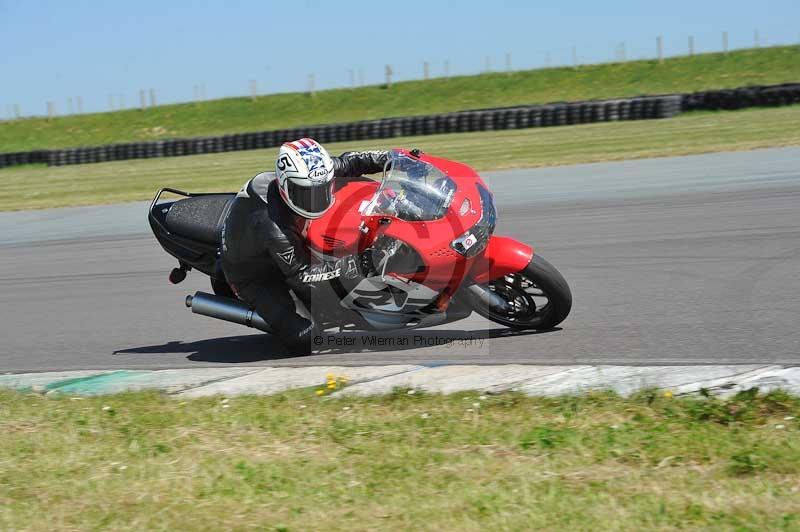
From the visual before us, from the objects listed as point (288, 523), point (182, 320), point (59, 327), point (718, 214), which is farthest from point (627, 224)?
point (288, 523)

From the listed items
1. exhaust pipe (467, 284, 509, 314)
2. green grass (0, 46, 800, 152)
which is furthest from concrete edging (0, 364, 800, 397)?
green grass (0, 46, 800, 152)

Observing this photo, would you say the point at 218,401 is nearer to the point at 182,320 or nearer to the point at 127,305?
the point at 182,320

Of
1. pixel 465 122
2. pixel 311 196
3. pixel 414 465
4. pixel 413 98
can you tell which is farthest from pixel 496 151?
pixel 413 98

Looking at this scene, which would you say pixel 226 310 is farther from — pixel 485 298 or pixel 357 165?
pixel 485 298

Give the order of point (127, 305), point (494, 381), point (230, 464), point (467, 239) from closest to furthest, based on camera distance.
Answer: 1. point (230, 464)
2. point (494, 381)
3. point (467, 239)
4. point (127, 305)

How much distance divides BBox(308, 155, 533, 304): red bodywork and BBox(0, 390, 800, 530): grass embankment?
1.07 meters

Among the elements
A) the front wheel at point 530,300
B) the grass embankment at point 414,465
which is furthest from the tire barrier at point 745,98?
the grass embankment at point 414,465

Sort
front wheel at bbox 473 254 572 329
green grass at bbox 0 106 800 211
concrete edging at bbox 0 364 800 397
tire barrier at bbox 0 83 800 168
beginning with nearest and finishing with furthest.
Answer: concrete edging at bbox 0 364 800 397 → front wheel at bbox 473 254 572 329 → green grass at bbox 0 106 800 211 → tire barrier at bbox 0 83 800 168

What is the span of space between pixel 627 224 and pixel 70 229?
26.4 feet

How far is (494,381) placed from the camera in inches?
222

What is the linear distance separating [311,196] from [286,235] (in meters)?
0.34

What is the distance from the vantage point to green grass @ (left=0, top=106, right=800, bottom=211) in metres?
18.6

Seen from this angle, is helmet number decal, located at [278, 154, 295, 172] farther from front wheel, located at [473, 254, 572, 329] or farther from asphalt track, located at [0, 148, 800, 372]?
front wheel, located at [473, 254, 572, 329]

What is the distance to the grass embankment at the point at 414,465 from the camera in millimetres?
3881
